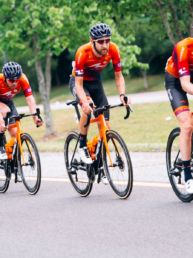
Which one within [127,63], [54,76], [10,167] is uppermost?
[10,167]

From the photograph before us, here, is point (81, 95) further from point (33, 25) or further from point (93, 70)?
point (33, 25)

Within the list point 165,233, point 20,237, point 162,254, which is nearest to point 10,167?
point 20,237

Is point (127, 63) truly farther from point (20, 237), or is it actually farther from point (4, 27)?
point (20, 237)

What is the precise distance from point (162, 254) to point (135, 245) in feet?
1.57

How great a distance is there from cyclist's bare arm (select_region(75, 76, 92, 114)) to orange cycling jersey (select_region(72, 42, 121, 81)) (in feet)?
0.29

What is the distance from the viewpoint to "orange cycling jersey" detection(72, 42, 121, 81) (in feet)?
32.1

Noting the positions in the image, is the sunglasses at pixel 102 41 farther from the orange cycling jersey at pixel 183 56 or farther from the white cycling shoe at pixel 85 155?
the white cycling shoe at pixel 85 155

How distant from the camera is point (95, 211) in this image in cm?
907

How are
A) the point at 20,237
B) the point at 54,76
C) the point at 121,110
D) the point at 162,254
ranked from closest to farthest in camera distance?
1. the point at 162,254
2. the point at 20,237
3. the point at 121,110
4. the point at 54,76

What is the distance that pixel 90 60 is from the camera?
9875mm

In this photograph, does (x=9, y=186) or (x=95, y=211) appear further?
(x=9, y=186)

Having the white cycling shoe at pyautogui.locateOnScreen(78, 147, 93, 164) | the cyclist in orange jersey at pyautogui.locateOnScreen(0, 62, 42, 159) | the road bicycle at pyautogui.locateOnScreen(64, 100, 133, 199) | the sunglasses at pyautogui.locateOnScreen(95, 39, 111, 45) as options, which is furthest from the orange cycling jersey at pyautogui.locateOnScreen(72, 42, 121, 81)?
the cyclist in orange jersey at pyautogui.locateOnScreen(0, 62, 42, 159)

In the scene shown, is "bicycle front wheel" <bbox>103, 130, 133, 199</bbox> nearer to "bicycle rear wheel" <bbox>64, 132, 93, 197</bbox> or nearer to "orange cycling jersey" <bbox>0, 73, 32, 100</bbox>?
"bicycle rear wheel" <bbox>64, 132, 93, 197</bbox>

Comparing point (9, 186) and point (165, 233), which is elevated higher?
point (165, 233)
